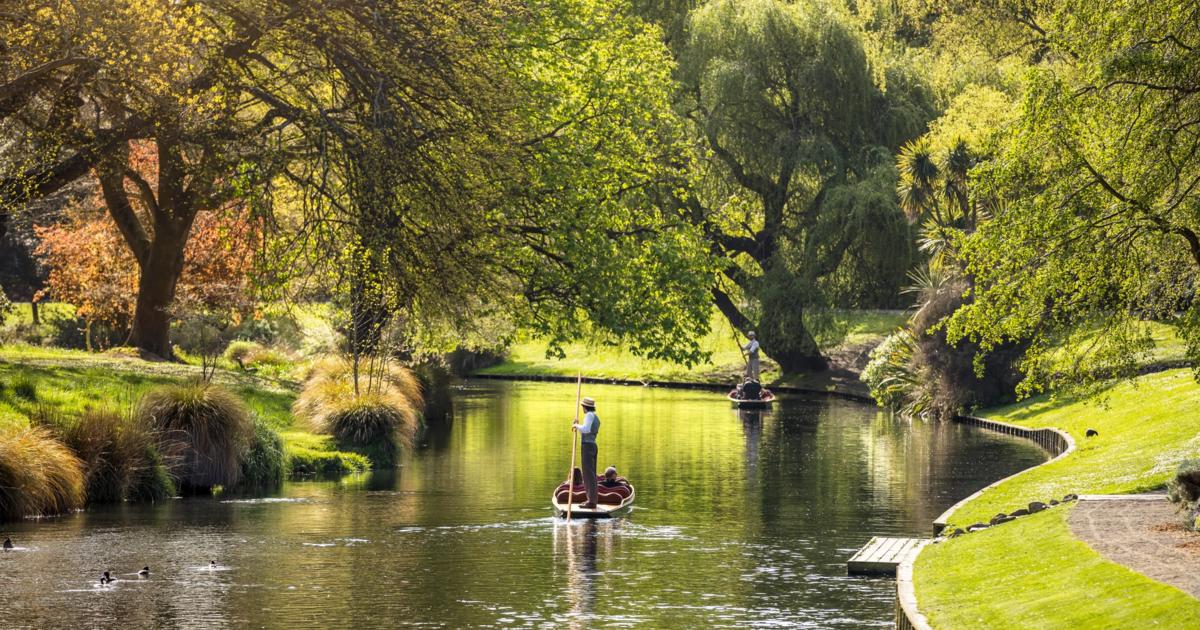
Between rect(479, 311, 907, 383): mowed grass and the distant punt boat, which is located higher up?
rect(479, 311, 907, 383): mowed grass

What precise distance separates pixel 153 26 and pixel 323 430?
53.8 ft

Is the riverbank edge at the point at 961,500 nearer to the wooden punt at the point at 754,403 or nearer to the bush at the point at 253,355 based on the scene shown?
the wooden punt at the point at 754,403

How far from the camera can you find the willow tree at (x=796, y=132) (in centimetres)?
6303

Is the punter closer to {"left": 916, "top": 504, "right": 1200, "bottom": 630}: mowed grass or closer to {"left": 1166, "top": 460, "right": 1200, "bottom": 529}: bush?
{"left": 916, "top": 504, "right": 1200, "bottom": 630}: mowed grass

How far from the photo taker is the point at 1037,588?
17859 mm

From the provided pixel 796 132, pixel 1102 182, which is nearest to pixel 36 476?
pixel 1102 182

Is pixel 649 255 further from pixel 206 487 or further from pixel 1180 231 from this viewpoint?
pixel 1180 231

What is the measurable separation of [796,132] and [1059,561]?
47200 millimetres

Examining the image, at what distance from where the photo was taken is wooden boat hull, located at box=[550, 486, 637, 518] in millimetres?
29438

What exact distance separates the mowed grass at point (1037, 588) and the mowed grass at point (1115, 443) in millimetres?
4105

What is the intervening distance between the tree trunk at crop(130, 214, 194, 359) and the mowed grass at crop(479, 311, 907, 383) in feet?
74.0

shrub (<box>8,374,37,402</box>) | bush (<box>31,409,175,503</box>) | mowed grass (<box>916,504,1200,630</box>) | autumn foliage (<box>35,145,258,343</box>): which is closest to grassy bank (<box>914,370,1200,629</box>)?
mowed grass (<box>916,504,1200,630</box>)

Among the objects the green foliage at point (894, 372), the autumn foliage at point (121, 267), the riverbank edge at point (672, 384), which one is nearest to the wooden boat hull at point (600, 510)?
the autumn foliage at point (121, 267)

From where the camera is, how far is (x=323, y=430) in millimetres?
39594
